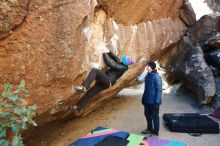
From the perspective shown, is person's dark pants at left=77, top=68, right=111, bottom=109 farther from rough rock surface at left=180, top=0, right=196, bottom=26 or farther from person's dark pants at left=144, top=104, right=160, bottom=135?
rough rock surface at left=180, top=0, right=196, bottom=26

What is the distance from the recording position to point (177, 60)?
10.4 meters

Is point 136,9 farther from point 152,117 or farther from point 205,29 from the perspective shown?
point 205,29

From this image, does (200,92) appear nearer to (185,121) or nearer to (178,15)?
(185,121)

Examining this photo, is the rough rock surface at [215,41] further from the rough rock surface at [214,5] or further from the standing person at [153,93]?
the rough rock surface at [214,5]

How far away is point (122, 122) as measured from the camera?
7629mm

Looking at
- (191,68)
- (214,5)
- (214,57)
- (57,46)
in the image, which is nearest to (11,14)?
(57,46)

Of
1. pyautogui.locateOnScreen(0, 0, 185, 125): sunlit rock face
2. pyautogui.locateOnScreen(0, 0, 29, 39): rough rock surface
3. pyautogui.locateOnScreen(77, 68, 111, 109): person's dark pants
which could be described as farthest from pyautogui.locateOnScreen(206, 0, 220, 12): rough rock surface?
pyautogui.locateOnScreen(0, 0, 29, 39): rough rock surface

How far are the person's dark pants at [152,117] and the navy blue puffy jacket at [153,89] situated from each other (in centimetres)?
16

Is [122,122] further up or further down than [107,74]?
further down

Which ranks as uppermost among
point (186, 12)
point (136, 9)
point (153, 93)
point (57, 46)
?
point (186, 12)

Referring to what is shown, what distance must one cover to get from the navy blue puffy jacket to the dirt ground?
39.0 inches

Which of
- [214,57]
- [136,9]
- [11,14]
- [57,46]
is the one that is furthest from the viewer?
[214,57]

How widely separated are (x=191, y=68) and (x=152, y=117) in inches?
144

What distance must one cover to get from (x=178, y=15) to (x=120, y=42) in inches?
190
